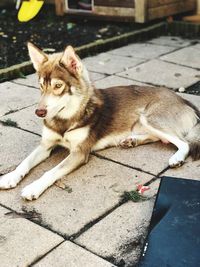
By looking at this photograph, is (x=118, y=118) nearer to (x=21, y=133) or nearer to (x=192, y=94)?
(x=21, y=133)

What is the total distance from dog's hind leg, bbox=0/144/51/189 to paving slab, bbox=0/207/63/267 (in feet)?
1.34

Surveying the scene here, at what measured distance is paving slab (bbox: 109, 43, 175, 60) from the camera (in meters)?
7.08

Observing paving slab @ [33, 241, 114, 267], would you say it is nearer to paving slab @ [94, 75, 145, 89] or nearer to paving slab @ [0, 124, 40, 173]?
paving slab @ [0, 124, 40, 173]

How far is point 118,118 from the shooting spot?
13.1ft

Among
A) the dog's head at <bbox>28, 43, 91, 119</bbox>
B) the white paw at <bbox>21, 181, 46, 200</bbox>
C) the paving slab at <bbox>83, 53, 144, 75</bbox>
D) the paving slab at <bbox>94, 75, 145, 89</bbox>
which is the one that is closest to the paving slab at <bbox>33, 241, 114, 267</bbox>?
the white paw at <bbox>21, 181, 46, 200</bbox>

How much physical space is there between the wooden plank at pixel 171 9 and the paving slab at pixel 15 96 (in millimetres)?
3527

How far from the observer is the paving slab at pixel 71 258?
253cm

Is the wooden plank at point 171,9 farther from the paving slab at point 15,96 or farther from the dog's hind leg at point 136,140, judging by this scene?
the dog's hind leg at point 136,140

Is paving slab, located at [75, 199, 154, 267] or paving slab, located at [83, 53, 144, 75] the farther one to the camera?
paving slab, located at [83, 53, 144, 75]

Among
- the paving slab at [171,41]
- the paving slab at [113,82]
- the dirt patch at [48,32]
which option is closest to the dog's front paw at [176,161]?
the paving slab at [113,82]

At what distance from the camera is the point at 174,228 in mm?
2633

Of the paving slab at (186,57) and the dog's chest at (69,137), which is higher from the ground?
the dog's chest at (69,137)

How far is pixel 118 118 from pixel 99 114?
0.22 meters

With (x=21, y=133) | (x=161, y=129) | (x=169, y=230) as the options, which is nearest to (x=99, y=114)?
(x=161, y=129)
